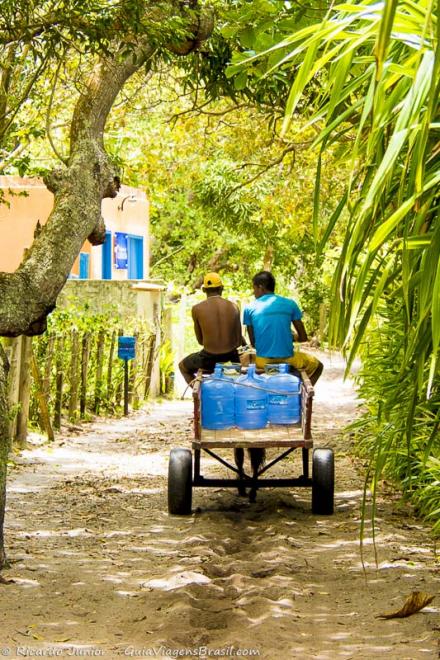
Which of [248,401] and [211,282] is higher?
[211,282]

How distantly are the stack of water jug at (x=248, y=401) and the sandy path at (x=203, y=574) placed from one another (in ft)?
2.62

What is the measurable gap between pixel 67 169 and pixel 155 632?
176 inches

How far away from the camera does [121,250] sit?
88.5 ft

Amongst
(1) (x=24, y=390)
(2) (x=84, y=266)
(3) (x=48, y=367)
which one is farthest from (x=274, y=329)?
(2) (x=84, y=266)

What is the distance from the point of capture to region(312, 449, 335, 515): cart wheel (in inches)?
351

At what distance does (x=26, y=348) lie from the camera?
12.4 meters

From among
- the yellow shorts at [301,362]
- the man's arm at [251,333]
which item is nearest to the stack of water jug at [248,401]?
the yellow shorts at [301,362]

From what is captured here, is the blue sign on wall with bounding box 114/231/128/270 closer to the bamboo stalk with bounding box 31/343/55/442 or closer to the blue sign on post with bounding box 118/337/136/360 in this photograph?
the blue sign on post with bounding box 118/337/136/360

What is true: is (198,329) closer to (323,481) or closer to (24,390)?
(323,481)

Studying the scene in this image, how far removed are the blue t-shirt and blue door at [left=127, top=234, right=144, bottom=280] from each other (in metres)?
18.1

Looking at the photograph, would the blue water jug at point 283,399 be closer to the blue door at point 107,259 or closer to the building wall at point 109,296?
the building wall at point 109,296

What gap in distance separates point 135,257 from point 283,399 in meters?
20.1

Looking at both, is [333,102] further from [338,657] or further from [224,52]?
[224,52]

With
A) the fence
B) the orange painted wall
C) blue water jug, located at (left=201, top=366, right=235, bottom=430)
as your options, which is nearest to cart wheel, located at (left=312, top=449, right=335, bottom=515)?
blue water jug, located at (left=201, top=366, right=235, bottom=430)
